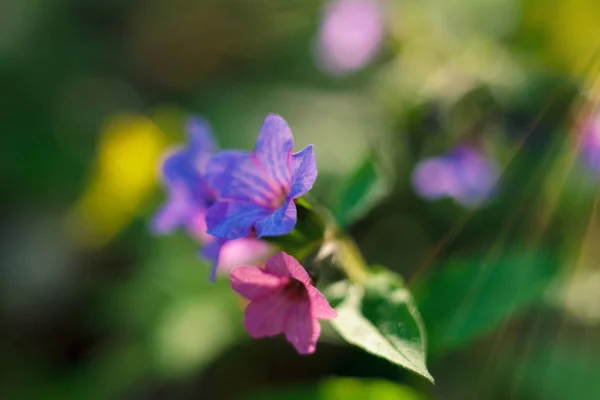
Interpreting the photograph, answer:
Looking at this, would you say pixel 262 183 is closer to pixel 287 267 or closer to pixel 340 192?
pixel 287 267

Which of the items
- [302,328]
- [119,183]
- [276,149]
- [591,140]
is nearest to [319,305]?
[302,328]

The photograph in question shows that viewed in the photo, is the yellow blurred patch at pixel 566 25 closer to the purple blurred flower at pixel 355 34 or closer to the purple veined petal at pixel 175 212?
the purple blurred flower at pixel 355 34

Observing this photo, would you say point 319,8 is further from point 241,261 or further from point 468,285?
point 468,285

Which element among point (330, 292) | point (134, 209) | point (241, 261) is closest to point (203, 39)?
point (134, 209)

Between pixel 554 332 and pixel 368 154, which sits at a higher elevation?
pixel 368 154

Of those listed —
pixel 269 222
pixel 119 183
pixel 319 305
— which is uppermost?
pixel 269 222

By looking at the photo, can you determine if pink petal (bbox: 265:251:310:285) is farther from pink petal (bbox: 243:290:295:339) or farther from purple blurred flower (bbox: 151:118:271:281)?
purple blurred flower (bbox: 151:118:271:281)

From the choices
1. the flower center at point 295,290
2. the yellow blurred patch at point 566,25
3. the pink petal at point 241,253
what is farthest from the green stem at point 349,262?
the yellow blurred patch at point 566,25
